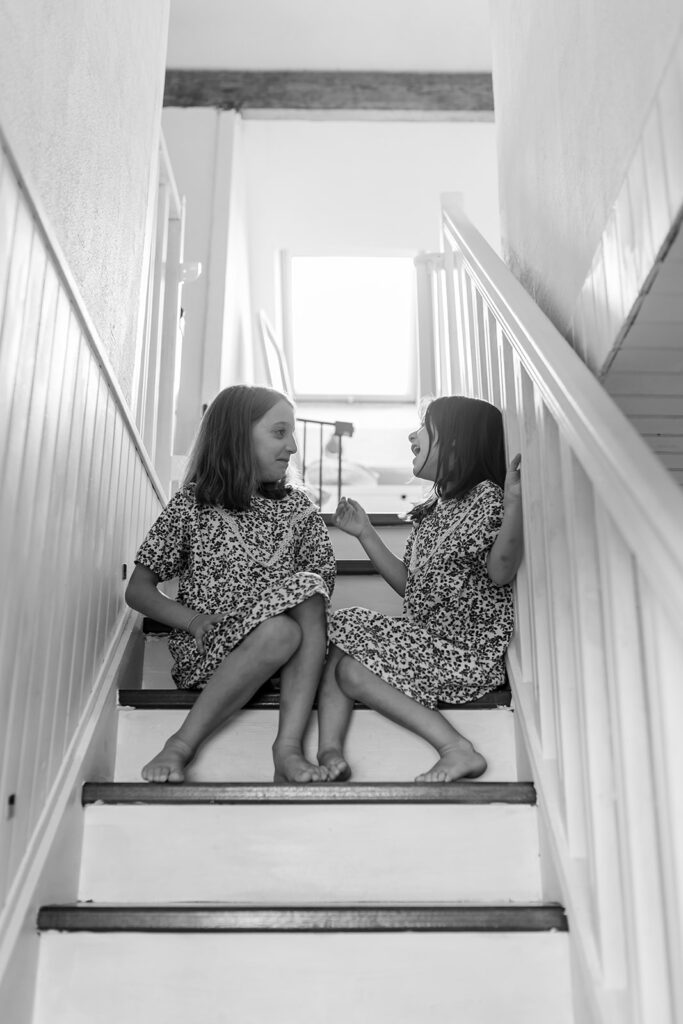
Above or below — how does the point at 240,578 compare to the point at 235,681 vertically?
above

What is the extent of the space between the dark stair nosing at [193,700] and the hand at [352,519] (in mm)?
405

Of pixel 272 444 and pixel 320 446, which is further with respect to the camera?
pixel 320 446

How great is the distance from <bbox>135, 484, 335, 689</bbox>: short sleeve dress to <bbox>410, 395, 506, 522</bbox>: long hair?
0.92 ft

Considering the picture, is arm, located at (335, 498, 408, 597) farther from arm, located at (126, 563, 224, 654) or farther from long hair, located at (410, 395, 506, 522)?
arm, located at (126, 563, 224, 654)

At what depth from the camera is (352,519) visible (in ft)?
6.58

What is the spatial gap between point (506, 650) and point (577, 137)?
0.87 m

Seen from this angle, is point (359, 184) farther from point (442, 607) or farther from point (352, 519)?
point (442, 607)

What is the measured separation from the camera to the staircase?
1195 mm

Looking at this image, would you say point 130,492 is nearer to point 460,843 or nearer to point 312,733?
point 312,733

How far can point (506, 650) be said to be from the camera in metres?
1.75

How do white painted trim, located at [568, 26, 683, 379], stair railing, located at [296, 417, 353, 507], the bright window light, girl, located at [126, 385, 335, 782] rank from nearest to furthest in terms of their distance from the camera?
1. white painted trim, located at [568, 26, 683, 379]
2. girl, located at [126, 385, 335, 782]
3. stair railing, located at [296, 417, 353, 507]
4. the bright window light

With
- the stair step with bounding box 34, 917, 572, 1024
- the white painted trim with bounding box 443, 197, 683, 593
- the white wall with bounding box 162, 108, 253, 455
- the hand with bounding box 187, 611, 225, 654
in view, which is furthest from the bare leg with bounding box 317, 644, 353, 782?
the white wall with bounding box 162, 108, 253, 455

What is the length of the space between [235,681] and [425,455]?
66cm

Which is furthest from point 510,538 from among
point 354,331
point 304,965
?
point 354,331
